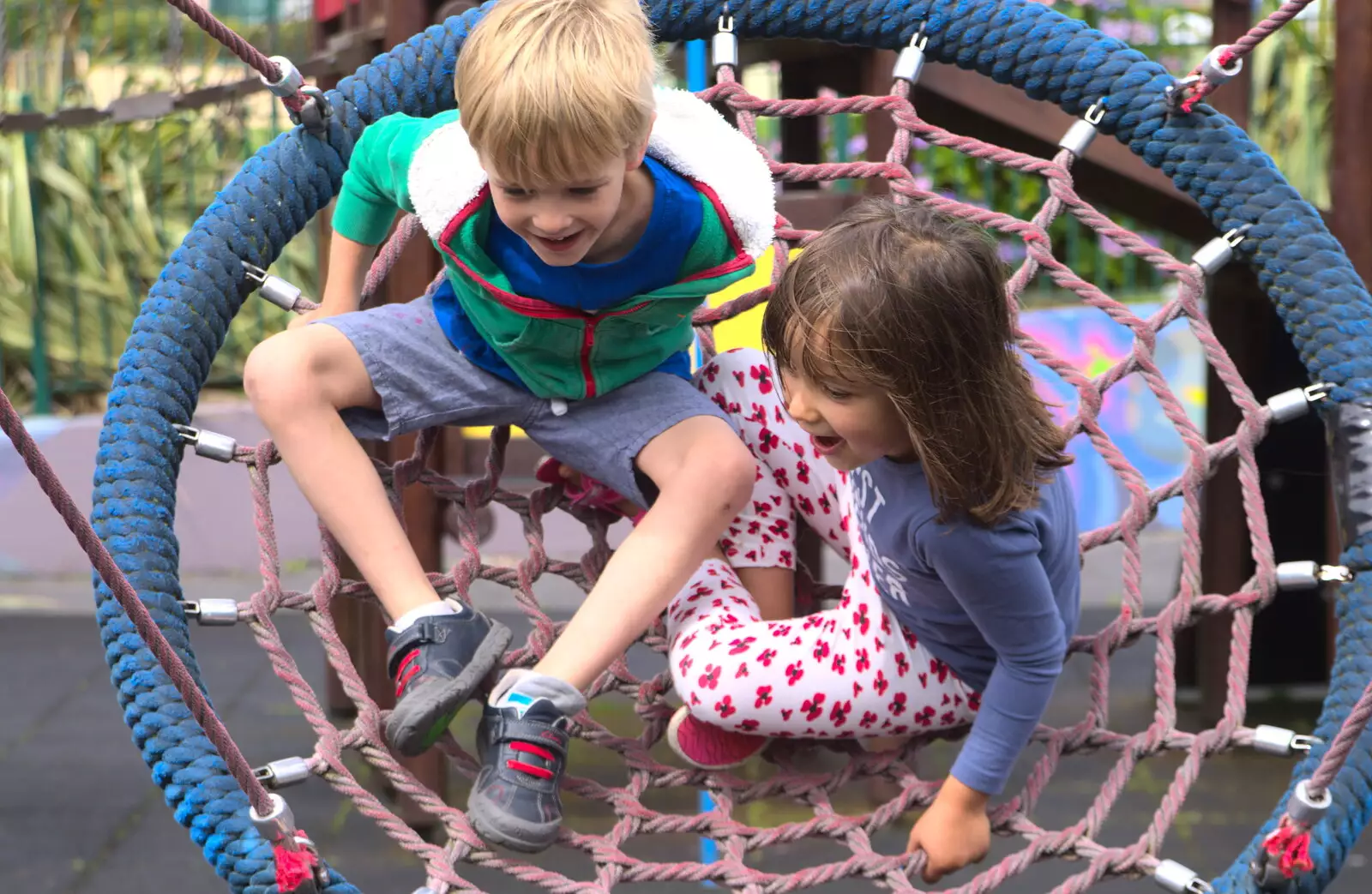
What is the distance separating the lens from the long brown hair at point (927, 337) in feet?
3.57

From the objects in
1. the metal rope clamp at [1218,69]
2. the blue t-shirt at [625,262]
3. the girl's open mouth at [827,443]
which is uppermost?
the metal rope clamp at [1218,69]

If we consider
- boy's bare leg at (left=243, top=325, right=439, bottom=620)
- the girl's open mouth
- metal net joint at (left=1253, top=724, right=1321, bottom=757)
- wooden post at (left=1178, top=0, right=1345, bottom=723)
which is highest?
the girl's open mouth

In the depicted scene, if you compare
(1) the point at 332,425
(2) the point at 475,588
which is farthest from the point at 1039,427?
(2) the point at 475,588

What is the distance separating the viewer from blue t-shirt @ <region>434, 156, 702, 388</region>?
1.31 meters

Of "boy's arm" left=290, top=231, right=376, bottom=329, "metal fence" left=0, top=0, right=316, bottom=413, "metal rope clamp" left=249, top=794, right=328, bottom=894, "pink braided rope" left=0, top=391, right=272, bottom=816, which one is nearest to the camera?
"pink braided rope" left=0, top=391, right=272, bottom=816

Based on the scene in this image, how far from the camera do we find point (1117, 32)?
3814 millimetres

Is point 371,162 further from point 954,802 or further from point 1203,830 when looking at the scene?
point 1203,830

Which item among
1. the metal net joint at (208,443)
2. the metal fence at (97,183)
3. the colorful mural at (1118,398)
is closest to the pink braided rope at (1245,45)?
the metal net joint at (208,443)

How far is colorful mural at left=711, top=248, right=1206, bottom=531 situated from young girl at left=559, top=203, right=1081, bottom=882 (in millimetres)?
2218

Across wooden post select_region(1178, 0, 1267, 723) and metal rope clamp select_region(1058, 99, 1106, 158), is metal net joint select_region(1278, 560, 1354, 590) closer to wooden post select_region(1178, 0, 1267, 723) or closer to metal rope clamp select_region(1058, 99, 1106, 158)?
metal rope clamp select_region(1058, 99, 1106, 158)

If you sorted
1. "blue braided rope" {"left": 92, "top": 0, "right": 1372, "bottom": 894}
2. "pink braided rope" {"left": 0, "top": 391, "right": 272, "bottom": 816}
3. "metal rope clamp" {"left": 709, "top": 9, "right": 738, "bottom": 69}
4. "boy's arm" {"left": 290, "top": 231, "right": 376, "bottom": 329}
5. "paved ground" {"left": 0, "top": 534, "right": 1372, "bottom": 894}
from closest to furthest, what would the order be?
"pink braided rope" {"left": 0, "top": 391, "right": 272, "bottom": 816}, "blue braided rope" {"left": 92, "top": 0, "right": 1372, "bottom": 894}, "boy's arm" {"left": 290, "top": 231, "right": 376, "bottom": 329}, "metal rope clamp" {"left": 709, "top": 9, "right": 738, "bottom": 69}, "paved ground" {"left": 0, "top": 534, "right": 1372, "bottom": 894}

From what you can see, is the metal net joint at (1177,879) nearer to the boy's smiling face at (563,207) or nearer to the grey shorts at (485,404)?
the grey shorts at (485,404)

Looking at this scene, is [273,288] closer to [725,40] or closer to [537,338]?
[537,338]

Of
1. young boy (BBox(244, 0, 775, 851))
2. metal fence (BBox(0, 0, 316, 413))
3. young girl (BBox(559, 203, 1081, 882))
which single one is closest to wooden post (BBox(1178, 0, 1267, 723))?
young girl (BBox(559, 203, 1081, 882))
